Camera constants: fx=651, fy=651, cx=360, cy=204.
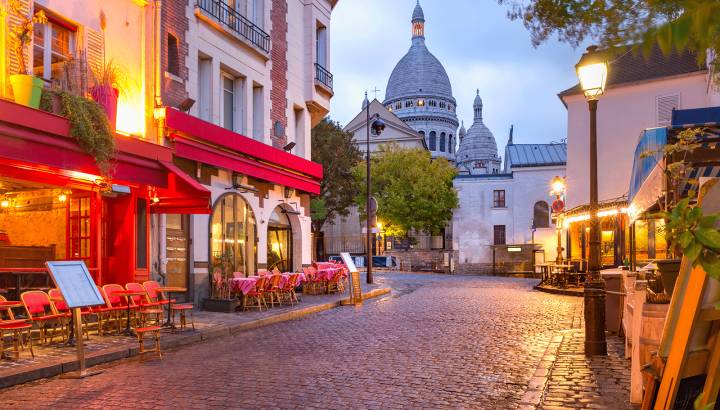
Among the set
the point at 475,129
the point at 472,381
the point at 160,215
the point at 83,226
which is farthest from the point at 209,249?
the point at 475,129

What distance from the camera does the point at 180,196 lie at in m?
13.5

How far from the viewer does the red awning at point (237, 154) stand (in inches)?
563

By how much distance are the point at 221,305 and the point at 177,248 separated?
1.65 m

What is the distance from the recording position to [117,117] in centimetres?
1266

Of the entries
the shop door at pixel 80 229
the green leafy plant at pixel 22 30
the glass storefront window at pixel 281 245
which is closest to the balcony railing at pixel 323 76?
the glass storefront window at pixel 281 245

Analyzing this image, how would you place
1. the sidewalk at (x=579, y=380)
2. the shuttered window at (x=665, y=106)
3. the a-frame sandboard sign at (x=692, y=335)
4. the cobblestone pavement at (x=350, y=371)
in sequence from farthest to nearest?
the shuttered window at (x=665, y=106)
the cobblestone pavement at (x=350, y=371)
the sidewalk at (x=579, y=380)
the a-frame sandboard sign at (x=692, y=335)

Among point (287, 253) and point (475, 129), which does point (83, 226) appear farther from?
point (475, 129)

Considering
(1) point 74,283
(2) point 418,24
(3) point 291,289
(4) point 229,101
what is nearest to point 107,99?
(1) point 74,283

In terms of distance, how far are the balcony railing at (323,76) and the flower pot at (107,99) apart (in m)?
11.1

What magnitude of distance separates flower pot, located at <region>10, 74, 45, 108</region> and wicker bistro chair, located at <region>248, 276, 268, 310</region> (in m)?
6.30

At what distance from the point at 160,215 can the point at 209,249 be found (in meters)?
2.03

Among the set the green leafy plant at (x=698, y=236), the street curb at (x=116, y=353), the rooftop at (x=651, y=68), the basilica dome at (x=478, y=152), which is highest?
the basilica dome at (x=478, y=152)

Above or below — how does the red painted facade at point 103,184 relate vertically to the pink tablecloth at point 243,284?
above

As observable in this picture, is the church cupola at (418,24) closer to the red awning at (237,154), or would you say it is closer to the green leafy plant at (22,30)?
the red awning at (237,154)
